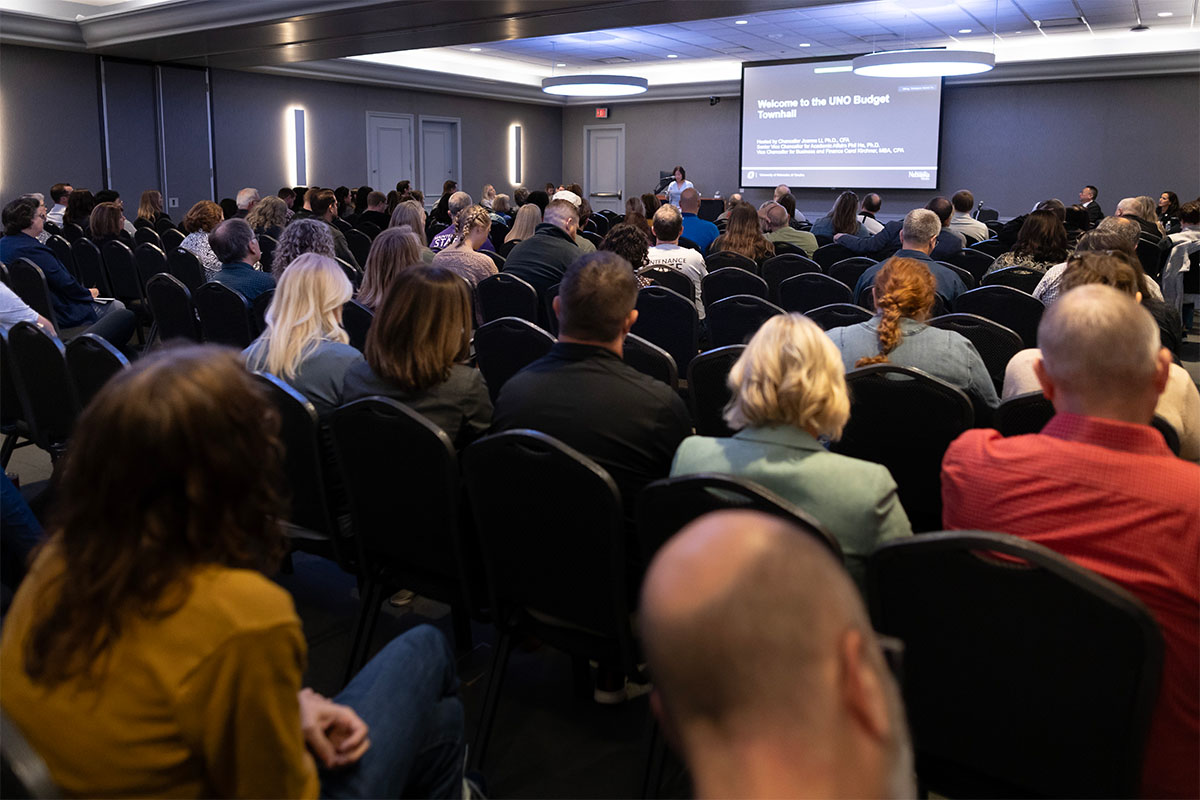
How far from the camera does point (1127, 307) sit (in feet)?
5.80

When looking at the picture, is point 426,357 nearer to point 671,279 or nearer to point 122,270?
point 671,279

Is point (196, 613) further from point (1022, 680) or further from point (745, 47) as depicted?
point (745, 47)

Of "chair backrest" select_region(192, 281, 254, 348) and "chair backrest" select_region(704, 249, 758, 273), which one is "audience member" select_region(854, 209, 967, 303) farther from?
"chair backrest" select_region(192, 281, 254, 348)

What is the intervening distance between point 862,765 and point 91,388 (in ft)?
11.0

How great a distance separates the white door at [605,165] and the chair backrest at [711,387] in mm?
17282

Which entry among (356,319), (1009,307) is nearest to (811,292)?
(1009,307)

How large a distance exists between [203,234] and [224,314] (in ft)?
6.91

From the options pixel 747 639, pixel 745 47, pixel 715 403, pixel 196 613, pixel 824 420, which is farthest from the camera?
pixel 745 47

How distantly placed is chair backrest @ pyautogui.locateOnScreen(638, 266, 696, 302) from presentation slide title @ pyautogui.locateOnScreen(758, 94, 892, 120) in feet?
37.5

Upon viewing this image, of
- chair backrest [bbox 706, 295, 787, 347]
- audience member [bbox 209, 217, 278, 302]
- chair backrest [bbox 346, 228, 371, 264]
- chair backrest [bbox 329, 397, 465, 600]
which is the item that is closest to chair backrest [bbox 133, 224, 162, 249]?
chair backrest [bbox 346, 228, 371, 264]

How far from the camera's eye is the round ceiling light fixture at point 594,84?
12.8 m

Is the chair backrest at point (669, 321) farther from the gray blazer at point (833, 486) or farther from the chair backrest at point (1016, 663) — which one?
the chair backrest at point (1016, 663)

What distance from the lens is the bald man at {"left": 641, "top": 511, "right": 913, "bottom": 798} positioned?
702mm

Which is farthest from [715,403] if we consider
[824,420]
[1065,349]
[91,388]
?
[91,388]
